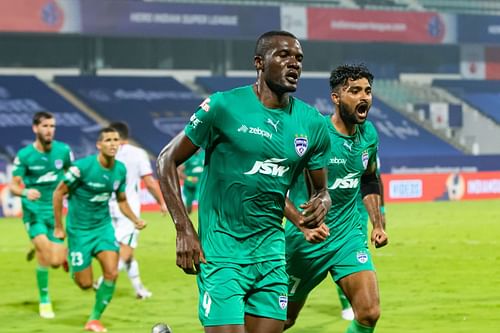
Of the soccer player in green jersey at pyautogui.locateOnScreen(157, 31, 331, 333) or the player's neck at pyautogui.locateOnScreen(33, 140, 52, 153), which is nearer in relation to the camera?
the soccer player in green jersey at pyautogui.locateOnScreen(157, 31, 331, 333)

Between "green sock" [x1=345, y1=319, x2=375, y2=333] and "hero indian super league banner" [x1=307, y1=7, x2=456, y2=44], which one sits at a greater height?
"green sock" [x1=345, y1=319, x2=375, y2=333]

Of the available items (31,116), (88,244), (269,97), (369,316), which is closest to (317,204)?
(269,97)

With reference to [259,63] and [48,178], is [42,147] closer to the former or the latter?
[48,178]

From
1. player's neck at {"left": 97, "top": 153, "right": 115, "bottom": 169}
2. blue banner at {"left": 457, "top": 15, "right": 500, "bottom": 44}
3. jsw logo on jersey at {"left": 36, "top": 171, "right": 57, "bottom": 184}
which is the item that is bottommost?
blue banner at {"left": 457, "top": 15, "right": 500, "bottom": 44}

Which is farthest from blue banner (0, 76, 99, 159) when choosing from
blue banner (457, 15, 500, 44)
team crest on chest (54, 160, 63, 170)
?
team crest on chest (54, 160, 63, 170)

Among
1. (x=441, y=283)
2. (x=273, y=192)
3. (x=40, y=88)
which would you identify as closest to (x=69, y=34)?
(x=40, y=88)

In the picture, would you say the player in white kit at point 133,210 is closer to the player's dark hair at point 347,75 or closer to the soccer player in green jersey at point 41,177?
the soccer player in green jersey at point 41,177

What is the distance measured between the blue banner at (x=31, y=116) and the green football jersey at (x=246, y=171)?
114ft

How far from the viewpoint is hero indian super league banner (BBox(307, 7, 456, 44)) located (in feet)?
177

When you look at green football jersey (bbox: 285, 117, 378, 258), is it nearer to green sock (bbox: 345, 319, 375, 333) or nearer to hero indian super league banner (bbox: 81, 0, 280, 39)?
green sock (bbox: 345, 319, 375, 333)

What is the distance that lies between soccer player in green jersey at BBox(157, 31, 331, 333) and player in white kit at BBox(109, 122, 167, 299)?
24.6ft

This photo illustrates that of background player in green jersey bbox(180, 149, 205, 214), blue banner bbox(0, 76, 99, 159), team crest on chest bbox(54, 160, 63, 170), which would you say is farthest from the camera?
blue banner bbox(0, 76, 99, 159)

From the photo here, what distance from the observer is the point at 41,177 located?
14.0 meters

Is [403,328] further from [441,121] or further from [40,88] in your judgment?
[441,121]
